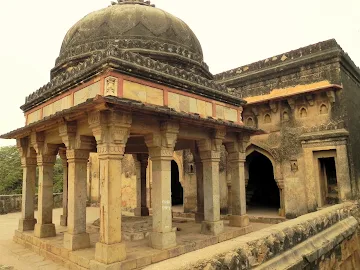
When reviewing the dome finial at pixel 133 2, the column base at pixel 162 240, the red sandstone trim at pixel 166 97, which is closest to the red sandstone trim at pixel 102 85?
the red sandstone trim at pixel 166 97

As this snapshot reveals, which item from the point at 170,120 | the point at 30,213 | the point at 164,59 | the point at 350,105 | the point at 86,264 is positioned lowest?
the point at 86,264

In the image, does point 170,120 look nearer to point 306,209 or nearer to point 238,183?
point 238,183

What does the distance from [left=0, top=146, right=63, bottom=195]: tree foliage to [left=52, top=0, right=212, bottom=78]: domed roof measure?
59.6ft

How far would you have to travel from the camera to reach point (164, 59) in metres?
8.56

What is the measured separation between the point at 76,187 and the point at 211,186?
3.41 meters

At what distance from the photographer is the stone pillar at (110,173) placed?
17.9 feet

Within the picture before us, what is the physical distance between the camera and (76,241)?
6359 mm

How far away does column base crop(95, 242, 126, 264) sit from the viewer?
5.29 m

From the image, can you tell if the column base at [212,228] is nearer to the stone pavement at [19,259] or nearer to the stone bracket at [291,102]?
the stone pavement at [19,259]

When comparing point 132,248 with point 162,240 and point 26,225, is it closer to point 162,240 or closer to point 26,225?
point 162,240

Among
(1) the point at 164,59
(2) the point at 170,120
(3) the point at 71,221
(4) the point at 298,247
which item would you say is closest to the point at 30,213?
(3) the point at 71,221

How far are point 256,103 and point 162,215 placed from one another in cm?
833

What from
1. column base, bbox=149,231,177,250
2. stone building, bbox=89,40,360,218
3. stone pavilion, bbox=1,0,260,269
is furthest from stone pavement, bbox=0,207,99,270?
stone building, bbox=89,40,360,218

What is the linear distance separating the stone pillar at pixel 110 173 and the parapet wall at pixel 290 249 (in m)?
2.40
